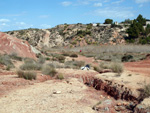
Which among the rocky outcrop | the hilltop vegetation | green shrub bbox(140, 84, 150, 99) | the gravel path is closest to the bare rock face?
the gravel path

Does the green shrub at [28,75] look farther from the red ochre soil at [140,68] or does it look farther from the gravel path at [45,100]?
the red ochre soil at [140,68]

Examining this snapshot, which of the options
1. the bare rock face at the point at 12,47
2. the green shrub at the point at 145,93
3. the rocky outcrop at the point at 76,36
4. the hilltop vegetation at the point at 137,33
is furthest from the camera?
the rocky outcrop at the point at 76,36

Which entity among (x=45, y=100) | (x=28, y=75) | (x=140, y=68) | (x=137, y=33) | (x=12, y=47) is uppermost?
(x=137, y=33)

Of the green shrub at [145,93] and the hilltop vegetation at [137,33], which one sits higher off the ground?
the hilltop vegetation at [137,33]

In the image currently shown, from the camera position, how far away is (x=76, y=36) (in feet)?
225

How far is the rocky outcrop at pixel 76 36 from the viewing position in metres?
63.6

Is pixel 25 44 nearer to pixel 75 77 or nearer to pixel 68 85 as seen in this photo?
pixel 75 77

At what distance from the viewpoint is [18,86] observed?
10438 millimetres

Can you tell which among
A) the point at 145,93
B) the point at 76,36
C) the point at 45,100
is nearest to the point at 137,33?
the point at 76,36

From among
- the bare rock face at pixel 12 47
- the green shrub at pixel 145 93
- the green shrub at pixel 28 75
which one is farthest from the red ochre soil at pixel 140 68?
the bare rock face at pixel 12 47

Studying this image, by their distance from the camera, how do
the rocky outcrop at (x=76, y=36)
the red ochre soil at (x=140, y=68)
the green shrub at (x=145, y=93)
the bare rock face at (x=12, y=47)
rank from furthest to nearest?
the rocky outcrop at (x=76, y=36) < the bare rock face at (x=12, y=47) < the red ochre soil at (x=140, y=68) < the green shrub at (x=145, y=93)

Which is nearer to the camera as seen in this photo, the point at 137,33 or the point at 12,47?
the point at 12,47

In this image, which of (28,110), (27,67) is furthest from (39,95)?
(27,67)

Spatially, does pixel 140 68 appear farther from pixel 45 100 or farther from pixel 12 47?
pixel 12 47
